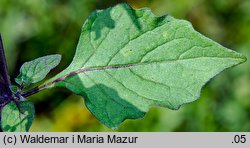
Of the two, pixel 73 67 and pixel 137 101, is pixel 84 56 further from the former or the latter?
pixel 137 101

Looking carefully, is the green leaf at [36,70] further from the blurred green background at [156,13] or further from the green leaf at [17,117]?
the blurred green background at [156,13]

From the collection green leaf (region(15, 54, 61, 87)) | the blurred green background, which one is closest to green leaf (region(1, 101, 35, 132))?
green leaf (region(15, 54, 61, 87))

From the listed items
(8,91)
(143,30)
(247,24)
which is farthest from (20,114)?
(247,24)

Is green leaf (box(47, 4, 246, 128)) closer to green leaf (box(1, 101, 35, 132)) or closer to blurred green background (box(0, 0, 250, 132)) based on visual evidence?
green leaf (box(1, 101, 35, 132))

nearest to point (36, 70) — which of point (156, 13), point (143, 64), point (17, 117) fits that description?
point (17, 117)

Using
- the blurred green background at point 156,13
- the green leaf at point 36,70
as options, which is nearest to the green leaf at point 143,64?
the green leaf at point 36,70

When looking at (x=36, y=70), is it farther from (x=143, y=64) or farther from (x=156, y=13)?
(x=156, y=13)
